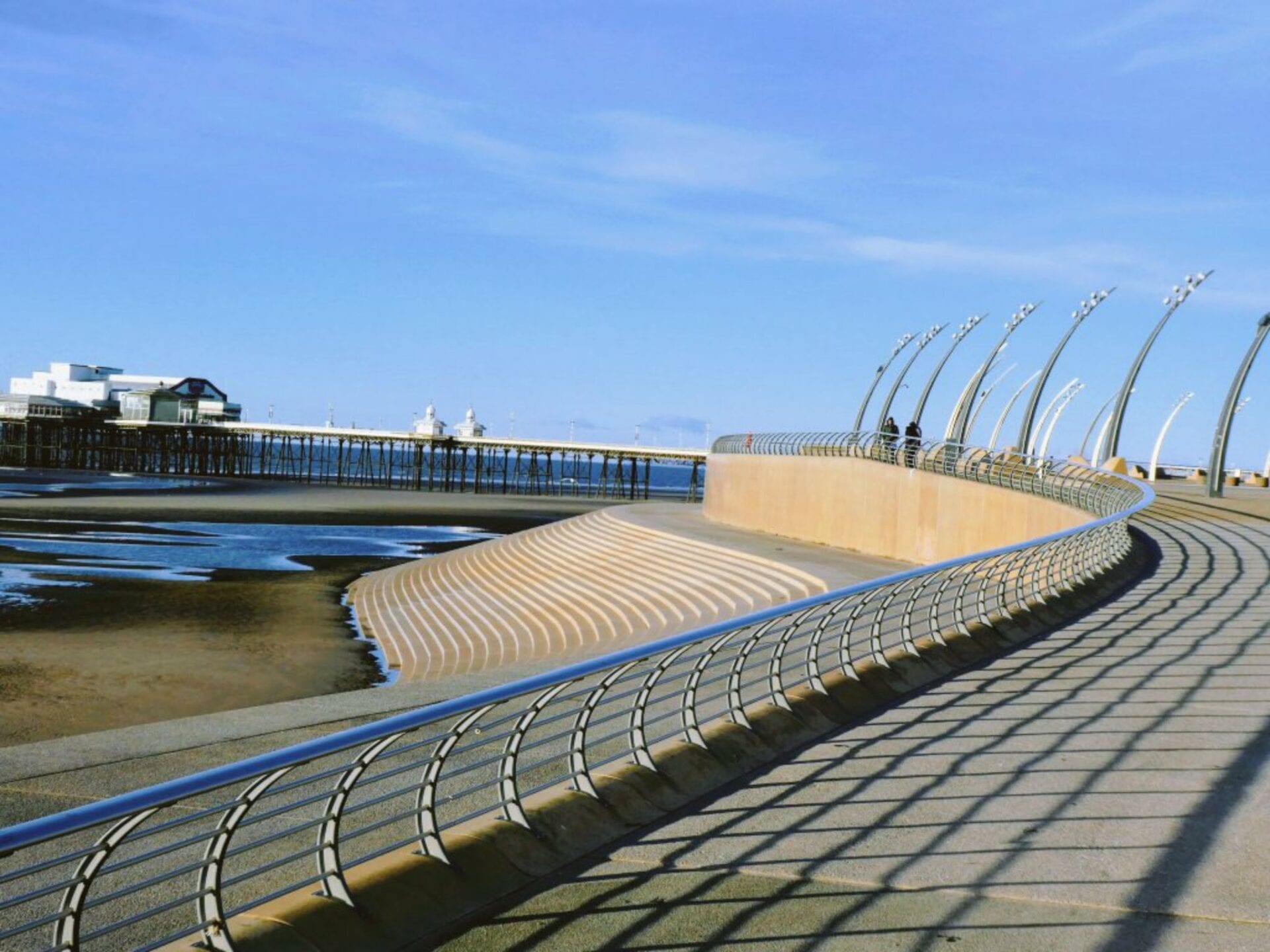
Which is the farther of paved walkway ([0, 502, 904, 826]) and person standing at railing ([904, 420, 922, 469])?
person standing at railing ([904, 420, 922, 469])

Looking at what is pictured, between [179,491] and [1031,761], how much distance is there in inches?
2529

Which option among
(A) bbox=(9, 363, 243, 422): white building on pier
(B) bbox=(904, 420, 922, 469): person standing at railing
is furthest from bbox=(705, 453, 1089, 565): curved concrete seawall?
(A) bbox=(9, 363, 243, 422): white building on pier

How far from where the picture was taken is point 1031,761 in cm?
698

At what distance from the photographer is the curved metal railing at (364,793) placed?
371 centimetres

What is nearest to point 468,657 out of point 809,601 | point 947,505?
point 947,505

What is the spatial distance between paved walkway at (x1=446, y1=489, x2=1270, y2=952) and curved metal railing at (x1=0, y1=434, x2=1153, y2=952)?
53 cm

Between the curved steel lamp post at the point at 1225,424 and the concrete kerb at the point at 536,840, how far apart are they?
23771 mm

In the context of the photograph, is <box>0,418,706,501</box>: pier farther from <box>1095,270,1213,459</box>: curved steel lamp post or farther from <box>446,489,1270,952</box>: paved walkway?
<box>446,489,1270,952</box>: paved walkway

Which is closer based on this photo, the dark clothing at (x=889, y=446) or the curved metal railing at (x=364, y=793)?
the curved metal railing at (x=364, y=793)

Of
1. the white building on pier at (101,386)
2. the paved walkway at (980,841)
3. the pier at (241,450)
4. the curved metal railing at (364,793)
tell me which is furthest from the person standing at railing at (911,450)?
the white building on pier at (101,386)

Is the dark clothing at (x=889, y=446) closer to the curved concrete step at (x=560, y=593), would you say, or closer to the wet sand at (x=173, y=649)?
the curved concrete step at (x=560, y=593)

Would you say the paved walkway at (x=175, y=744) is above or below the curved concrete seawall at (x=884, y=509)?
below

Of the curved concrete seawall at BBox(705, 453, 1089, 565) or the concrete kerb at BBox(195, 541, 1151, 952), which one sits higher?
the curved concrete seawall at BBox(705, 453, 1089, 565)

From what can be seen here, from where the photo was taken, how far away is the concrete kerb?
4.58m
